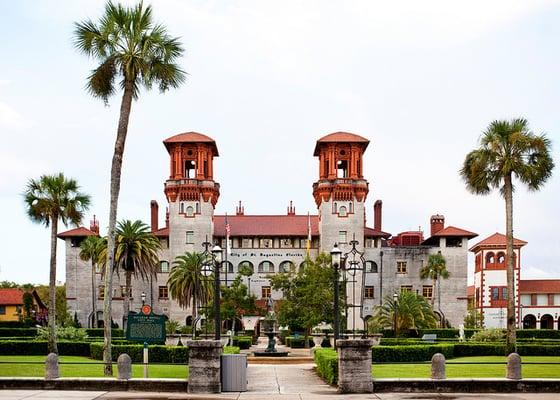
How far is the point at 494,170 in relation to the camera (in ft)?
152

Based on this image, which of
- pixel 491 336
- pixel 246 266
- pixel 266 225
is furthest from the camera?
pixel 266 225

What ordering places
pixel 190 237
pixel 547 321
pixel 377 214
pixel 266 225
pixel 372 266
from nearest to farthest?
pixel 190 237 → pixel 372 266 → pixel 266 225 → pixel 377 214 → pixel 547 321

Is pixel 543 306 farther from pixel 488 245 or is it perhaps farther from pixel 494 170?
pixel 494 170

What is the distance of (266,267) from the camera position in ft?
307

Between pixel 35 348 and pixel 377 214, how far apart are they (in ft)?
195

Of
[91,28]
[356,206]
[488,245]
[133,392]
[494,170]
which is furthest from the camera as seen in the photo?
[488,245]

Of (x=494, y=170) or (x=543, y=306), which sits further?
(x=543, y=306)

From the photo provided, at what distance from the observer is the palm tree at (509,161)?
4534 cm

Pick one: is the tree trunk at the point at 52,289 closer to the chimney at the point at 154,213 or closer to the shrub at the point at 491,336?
the shrub at the point at 491,336

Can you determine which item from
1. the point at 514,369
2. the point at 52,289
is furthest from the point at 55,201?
the point at 514,369

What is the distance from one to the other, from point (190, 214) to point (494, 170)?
48.6 metres

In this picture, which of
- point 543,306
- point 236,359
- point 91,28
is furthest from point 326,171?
point 236,359

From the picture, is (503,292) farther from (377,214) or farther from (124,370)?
(124,370)

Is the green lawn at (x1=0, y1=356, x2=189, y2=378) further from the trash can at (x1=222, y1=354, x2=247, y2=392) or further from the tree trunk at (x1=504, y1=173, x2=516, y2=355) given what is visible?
the tree trunk at (x1=504, y1=173, x2=516, y2=355)
